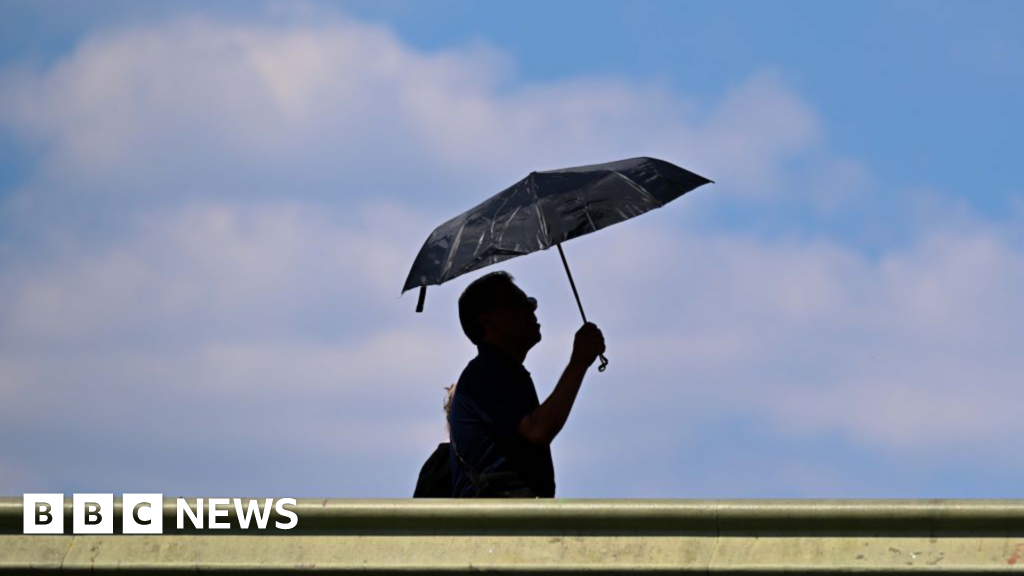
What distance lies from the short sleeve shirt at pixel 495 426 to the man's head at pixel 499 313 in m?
0.18


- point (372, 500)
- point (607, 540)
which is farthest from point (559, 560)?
point (372, 500)

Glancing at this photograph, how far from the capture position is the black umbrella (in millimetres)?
8055

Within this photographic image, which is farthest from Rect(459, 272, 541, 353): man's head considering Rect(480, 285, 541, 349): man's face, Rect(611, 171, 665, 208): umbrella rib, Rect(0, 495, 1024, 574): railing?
Rect(0, 495, 1024, 574): railing

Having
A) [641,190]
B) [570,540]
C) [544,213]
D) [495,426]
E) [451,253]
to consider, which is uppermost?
[641,190]

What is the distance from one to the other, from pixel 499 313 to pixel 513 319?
0.21ft

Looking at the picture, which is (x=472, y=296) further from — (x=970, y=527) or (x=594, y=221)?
(x=970, y=527)

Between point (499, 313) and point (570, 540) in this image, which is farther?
point (499, 313)

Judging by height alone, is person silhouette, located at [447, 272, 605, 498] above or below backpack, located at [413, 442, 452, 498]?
above

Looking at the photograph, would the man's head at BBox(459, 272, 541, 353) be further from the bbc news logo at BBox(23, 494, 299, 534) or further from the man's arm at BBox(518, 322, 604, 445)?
the bbc news logo at BBox(23, 494, 299, 534)

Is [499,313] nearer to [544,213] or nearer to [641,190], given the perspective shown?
[544,213]

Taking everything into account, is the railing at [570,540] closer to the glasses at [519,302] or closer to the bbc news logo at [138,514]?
the bbc news logo at [138,514]

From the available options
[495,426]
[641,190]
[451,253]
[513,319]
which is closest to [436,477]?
[495,426]

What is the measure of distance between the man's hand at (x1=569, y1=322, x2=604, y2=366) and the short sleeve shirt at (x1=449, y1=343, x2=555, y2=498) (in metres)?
0.27

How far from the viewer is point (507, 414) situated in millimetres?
7773
